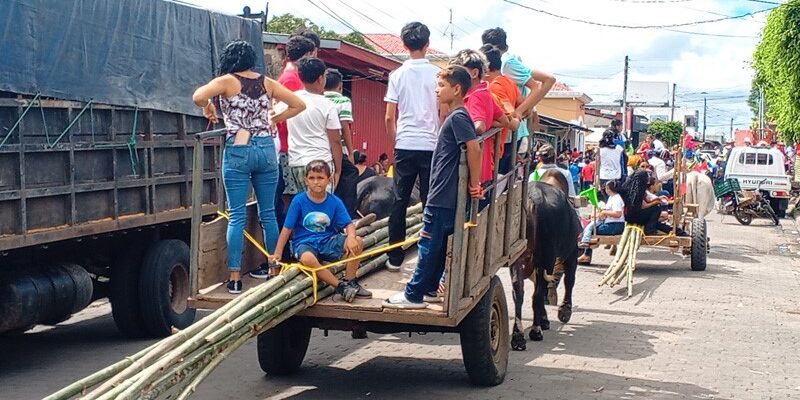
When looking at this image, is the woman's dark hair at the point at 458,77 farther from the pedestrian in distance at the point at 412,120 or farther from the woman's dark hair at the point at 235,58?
the woman's dark hair at the point at 235,58

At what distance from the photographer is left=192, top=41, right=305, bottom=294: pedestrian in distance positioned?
6.71 metres

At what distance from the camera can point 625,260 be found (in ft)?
44.1

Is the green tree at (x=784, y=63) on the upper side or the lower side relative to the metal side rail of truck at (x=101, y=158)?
upper

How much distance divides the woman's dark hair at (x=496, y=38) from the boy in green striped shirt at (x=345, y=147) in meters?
1.33

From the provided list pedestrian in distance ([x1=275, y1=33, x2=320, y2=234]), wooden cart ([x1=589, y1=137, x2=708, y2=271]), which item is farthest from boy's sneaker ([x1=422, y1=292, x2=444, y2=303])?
wooden cart ([x1=589, y1=137, x2=708, y2=271])

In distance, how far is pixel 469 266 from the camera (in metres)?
6.38

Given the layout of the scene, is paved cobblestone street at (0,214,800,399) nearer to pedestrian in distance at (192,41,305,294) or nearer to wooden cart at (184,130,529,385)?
wooden cart at (184,130,529,385)

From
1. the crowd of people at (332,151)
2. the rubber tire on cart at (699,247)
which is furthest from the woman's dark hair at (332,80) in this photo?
the rubber tire on cart at (699,247)

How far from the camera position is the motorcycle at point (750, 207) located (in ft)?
88.0

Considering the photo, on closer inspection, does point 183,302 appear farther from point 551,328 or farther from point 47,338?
point 551,328

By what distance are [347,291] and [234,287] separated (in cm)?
79

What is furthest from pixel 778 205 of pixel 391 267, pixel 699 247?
pixel 391 267

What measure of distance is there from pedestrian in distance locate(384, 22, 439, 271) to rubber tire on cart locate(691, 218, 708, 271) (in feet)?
29.6

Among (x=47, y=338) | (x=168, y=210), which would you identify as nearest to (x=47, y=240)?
(x=168, y=210)
